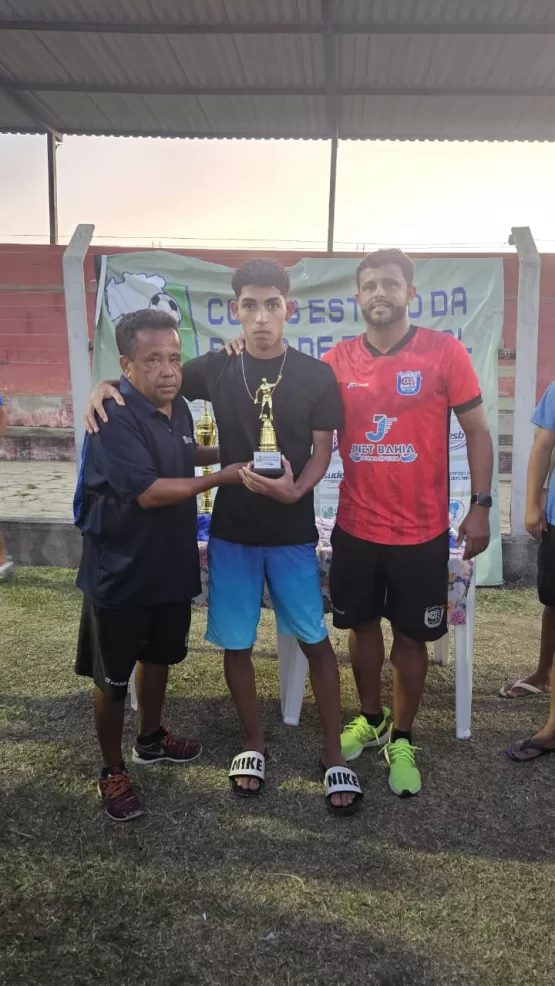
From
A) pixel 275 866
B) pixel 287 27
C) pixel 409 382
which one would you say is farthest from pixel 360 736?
pixel 287 27

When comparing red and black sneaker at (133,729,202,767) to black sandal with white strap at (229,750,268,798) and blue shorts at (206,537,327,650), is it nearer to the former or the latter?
black sandal with white strap at (229,750,268,798)

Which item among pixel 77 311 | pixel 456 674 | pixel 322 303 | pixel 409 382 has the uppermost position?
pixel 322 303

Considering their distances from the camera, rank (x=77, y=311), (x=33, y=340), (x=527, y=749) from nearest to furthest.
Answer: (x=527, y=749), (x=77, y=311), (x=33, y=340)

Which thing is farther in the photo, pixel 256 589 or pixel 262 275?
pixel 256 589

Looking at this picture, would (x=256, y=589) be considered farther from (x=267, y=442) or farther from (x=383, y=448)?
(x=383, y=448)

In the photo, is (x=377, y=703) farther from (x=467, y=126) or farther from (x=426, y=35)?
(x=467, y=126)

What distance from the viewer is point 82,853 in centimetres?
205

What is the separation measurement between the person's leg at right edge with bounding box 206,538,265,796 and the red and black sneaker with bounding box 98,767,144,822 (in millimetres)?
366

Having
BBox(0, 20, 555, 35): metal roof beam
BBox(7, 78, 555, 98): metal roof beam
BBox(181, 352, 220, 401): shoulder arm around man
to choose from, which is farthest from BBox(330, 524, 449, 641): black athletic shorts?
BBox(7, 78, 555, 98): metal roof beam

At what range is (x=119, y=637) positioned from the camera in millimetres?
2168

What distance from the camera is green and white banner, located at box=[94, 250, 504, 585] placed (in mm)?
4605

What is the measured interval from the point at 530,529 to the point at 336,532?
0.90 meters

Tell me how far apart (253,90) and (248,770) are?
8.37 meters

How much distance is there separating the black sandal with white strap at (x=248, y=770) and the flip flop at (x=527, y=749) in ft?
3.26
